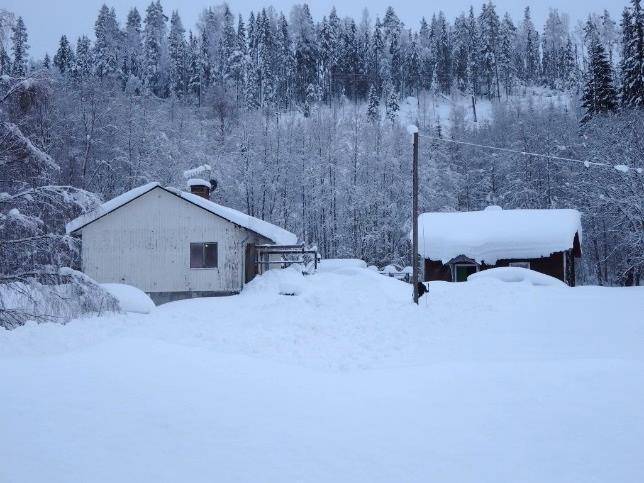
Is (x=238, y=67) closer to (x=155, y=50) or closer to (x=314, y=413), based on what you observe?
(x=155, y=50)

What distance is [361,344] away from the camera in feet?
39.5

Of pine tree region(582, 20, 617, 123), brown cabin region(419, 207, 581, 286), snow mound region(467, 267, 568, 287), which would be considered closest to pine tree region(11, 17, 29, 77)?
snow mound region(467, 267, 568, 287)

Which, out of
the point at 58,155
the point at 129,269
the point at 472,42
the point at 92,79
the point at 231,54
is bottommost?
the point at 129,269

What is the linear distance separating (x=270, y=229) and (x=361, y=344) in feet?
47.2

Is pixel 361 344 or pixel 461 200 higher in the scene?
pixel 461 200

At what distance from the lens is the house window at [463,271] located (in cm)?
2811

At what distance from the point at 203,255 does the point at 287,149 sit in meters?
26.3

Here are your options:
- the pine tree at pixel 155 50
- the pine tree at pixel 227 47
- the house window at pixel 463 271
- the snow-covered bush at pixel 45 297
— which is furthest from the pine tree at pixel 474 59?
the snow-covered bush at pixel 45 297

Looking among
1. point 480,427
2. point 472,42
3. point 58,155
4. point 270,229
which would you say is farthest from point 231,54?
point 480,427

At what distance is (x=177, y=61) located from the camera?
83.5 metres

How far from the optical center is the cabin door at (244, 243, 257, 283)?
24003mm

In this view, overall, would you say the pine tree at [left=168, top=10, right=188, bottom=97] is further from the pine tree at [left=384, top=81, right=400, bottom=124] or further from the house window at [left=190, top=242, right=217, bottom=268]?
the house window at [left=190, top=242, right=217, bottom=268]

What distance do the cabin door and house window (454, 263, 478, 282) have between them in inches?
468

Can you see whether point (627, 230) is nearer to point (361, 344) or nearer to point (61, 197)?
point (361, 344)
